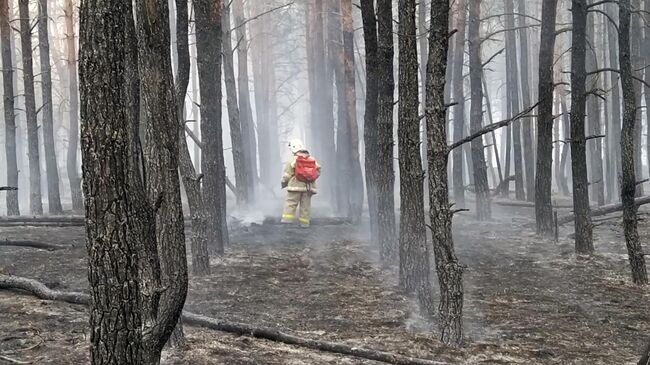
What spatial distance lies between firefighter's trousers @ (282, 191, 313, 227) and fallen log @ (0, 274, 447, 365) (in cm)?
787

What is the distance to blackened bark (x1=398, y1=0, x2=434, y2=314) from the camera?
23.1ft

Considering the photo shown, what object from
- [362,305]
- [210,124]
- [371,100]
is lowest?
[362,305]

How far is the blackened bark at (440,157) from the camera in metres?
6.14

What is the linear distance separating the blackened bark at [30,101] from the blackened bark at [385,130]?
9745mm

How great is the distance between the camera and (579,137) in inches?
423

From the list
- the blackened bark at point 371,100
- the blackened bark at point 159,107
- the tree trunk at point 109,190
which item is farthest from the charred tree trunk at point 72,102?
the tree trunk at point 109,190

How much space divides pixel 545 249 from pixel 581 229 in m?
1.02

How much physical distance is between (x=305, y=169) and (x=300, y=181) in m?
0.32

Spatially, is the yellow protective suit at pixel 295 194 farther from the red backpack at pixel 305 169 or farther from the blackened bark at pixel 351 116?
the blackened bark at pixel 351 116

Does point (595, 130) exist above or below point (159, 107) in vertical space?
Answer: above

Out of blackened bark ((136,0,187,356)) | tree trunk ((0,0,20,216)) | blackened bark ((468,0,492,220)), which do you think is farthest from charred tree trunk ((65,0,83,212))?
blackened bark ((136,0,187,356))

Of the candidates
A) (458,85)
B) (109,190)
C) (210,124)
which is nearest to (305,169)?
(210,124)

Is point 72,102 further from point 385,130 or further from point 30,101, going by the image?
point 385,130

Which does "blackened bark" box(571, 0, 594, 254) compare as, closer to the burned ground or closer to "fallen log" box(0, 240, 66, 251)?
the burned ground
